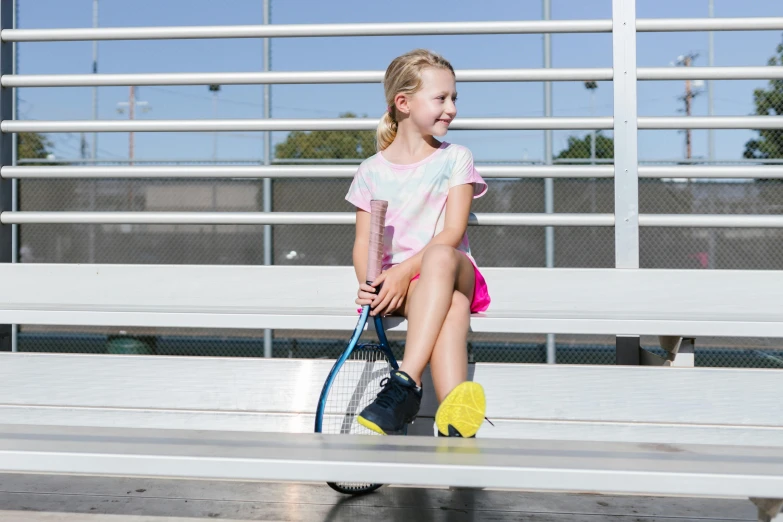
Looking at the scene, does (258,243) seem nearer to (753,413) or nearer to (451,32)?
(451,32)

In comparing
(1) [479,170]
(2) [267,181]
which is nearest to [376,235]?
(1) [479,170]

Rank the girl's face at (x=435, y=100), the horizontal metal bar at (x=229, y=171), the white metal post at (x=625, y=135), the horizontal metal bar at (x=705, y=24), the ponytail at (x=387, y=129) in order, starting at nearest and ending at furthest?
1. the girl's face at (x=435, y=100)
2. the ponytail at (x=387, y=129)
3. the white metal post at (x=625, y=135)
4. the horizontal metal bar at (x=705, y=24)
5. the horizontal metal bar at (x=229, y=171)

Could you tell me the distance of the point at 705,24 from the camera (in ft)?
8.74

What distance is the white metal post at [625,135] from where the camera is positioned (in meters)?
2.53

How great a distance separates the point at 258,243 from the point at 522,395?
4.04m

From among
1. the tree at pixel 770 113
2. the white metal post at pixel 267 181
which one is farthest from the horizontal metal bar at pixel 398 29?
the tree at pixel 770 113

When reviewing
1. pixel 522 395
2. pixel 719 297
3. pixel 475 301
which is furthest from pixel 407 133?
pixel 719 297

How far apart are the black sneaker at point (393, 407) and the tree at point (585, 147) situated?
224 inches

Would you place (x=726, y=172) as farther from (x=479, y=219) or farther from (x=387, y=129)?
(x=387, y=129)

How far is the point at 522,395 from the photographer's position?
174 centimetres

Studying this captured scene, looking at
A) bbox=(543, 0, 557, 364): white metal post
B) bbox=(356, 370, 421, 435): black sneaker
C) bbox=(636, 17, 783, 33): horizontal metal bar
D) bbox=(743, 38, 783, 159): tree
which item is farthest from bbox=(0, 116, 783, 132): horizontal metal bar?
bbox=(743, 38, 783, 159): tree

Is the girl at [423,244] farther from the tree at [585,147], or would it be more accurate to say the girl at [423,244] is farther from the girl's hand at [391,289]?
the tree at [585,147]

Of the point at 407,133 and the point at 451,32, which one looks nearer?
the point at 407,133

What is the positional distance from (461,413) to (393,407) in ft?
0.43
